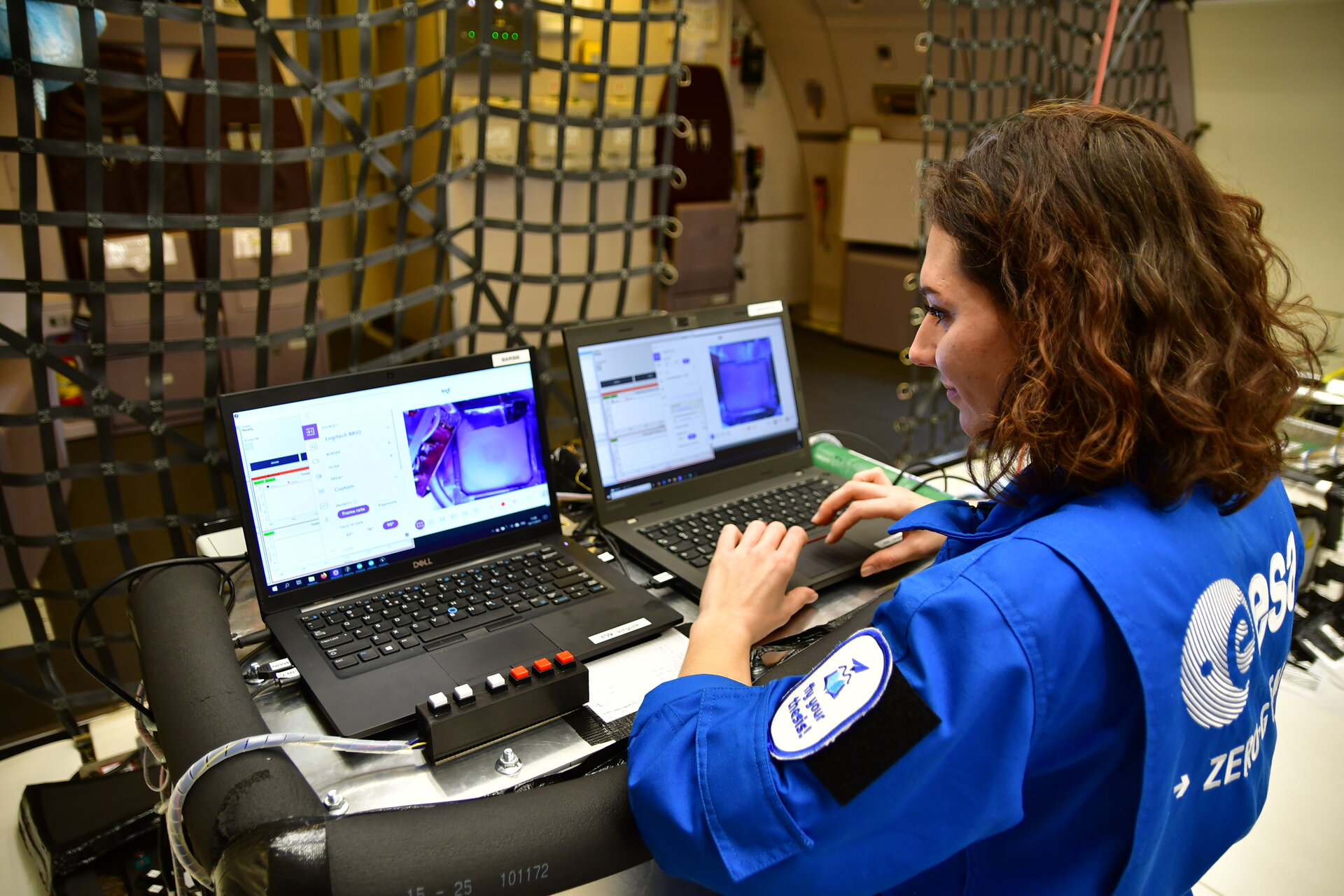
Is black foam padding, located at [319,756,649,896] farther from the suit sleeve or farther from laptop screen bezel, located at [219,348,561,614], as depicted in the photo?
laptop screen bezel, located at [219,348,561,614]

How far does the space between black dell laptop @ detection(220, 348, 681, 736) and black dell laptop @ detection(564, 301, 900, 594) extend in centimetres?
10

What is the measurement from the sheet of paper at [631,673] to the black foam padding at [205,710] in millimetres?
297

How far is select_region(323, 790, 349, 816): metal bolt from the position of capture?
746mm

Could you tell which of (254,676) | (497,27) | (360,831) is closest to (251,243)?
(497,27)

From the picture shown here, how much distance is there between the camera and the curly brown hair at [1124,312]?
2.09 ft

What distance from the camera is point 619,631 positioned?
98 centimetres

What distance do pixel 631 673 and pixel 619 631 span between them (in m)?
0.05

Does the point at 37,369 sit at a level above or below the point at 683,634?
above

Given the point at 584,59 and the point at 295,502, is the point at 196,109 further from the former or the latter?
the point at 295,502

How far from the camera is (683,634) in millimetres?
1029

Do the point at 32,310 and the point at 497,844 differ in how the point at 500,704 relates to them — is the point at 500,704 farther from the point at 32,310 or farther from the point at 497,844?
the point at 32,310

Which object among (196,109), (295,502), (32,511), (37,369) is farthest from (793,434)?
(196,109)

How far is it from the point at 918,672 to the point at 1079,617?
0.11 m

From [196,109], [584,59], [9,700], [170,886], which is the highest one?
[584,59]
